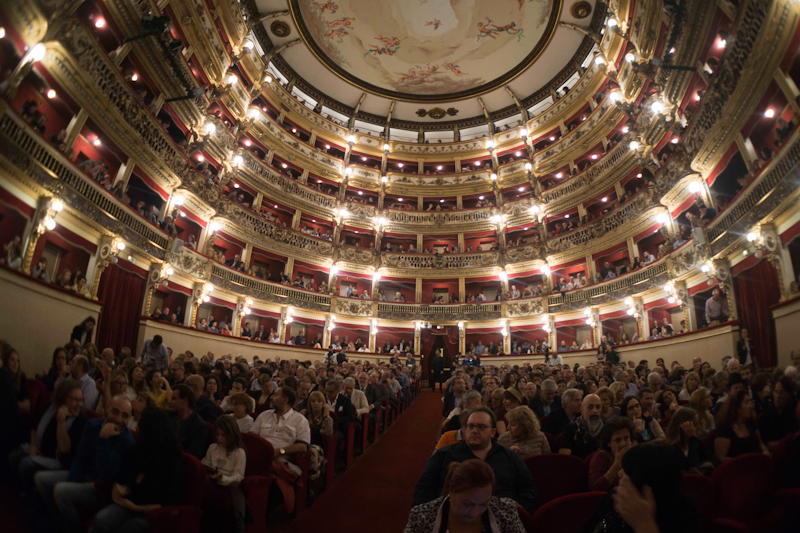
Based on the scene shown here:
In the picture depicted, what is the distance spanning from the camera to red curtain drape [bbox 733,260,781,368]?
881 centimetres

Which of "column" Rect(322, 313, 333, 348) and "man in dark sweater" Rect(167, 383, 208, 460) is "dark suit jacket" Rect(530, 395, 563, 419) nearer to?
"man in dark sweater" Rect(167, 383, 208, 460)

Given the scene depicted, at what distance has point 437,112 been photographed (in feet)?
85.0

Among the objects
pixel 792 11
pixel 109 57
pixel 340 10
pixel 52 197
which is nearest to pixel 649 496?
pixel 792 11

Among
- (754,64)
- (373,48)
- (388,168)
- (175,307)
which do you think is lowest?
(175,307)

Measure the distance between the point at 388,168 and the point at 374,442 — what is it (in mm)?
20566

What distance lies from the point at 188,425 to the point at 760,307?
11.9 m

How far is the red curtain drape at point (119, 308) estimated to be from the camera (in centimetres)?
1047

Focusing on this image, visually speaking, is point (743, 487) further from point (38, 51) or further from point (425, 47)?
point (425, 47)

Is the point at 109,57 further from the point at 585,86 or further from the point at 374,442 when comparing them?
the point at 585,86

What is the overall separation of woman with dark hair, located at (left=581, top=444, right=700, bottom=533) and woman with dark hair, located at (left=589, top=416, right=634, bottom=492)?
1058 mm

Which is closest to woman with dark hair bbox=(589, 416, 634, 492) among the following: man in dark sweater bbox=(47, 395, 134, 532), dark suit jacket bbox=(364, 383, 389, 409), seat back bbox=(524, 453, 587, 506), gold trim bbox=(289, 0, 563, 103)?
seat back bbox=(524, 453, 587, 506)

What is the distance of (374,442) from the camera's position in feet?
23.0

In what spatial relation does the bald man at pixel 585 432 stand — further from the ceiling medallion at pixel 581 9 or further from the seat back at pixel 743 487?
the ceiling medallion at pixel 581 9

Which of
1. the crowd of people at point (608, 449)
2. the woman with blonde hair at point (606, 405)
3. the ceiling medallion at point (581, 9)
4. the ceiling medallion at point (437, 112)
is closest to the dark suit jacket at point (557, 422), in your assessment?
the crowd of people at point (608, 449)
